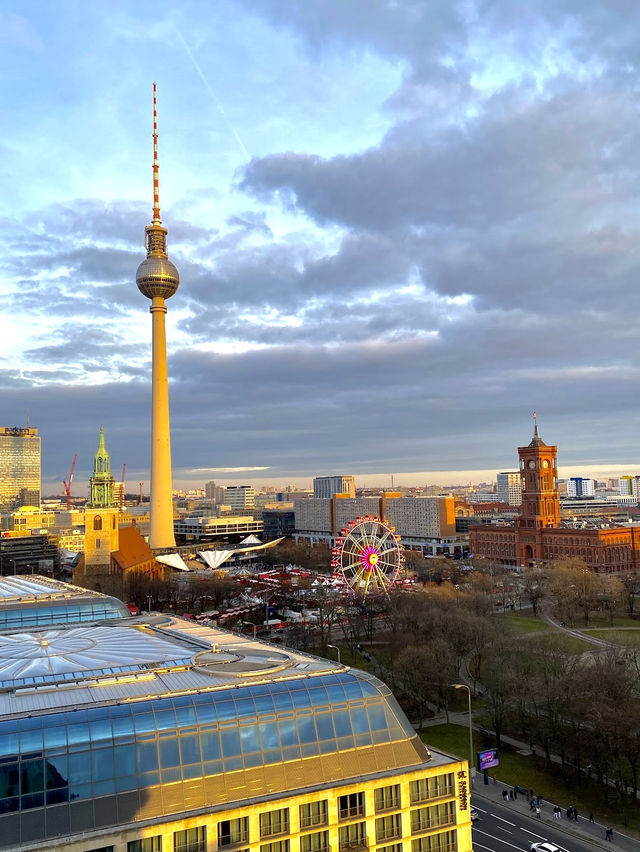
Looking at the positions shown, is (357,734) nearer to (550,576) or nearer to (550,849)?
(550,849)

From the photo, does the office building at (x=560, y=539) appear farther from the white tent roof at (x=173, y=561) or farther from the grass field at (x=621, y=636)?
the white tent roof at (x=173, y=561)

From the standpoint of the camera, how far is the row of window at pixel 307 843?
29828 mm

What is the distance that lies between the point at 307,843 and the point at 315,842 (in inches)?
15.5

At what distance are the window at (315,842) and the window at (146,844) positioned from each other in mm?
6474

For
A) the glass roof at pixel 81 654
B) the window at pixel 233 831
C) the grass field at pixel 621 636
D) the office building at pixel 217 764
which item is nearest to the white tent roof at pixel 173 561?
the grass field at pixel 621 636

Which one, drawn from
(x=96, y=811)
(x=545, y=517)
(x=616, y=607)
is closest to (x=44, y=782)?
(x=96, y=811)

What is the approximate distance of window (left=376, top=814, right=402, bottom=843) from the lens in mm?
34000

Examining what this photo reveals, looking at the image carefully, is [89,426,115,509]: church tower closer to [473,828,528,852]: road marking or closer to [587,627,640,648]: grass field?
[587,627,640,648]: grass field

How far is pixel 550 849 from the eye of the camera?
44.8 meters

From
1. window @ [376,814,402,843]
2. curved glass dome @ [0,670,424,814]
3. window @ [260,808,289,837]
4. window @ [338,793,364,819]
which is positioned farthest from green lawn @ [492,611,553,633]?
window @ [260,808,289,837]

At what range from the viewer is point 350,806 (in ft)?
110

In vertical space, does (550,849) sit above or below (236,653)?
below

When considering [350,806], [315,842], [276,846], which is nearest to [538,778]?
[350,806]

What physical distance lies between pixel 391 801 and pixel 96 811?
13611 mm
